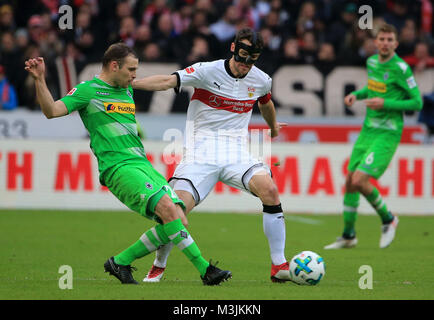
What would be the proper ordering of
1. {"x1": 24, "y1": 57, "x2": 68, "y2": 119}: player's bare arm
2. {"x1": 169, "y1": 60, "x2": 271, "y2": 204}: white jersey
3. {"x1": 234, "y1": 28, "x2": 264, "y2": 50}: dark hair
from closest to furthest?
{"x1": 24, "y1": 57, "x2": 68, "y2": 119}: player's bare arm, {"x1": 234, "y1": 28, "x2": 264, "y2": 50}: dark hair, {"x1": 169, "y1": 60, "x2": 271, "y2": 204}: white jersey

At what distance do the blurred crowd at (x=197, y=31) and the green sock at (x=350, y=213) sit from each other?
6.16 meters

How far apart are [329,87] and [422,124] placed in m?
1.98

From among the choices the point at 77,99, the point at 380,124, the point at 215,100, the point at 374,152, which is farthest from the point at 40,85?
the point at 380,124

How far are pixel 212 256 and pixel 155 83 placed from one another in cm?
301

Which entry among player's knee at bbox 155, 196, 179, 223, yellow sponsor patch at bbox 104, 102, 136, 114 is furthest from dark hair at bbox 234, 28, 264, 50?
player's knee at bbox 155, 196, 179, 223

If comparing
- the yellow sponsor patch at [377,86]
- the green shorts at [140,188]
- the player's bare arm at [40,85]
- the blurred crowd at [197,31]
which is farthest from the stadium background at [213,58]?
the player's bare arm at [40,85]

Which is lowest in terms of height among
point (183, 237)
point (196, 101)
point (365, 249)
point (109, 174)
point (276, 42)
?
point (365, 249)

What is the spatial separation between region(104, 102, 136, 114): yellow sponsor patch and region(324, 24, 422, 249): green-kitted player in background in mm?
4115

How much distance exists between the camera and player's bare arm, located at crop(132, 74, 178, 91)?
7.79 m

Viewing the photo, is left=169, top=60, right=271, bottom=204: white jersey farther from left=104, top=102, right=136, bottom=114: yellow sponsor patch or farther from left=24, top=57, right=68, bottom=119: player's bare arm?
left=24, top=57, right=68, bottom=119: player's bare arm

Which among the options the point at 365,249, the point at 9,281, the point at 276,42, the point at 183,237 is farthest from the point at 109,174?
the point at 276,42

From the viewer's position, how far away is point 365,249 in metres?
11.2

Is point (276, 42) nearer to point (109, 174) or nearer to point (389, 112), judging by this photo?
point (389, 112)

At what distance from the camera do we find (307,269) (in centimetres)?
759
